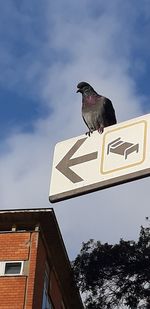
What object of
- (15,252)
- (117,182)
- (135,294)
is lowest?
(117,182)

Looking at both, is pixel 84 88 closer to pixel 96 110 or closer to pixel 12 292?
pixel 96 110

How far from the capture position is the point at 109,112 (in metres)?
3.15

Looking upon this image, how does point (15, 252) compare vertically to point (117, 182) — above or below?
above

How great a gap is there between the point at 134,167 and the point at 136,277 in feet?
96.1

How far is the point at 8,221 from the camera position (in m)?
21.8

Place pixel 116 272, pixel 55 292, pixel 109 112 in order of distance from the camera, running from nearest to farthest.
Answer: pixel 109 112, pixel 55 292, pixel 116 272

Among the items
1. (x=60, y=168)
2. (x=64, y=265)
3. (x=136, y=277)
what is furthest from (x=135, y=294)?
(x=60, y=168)

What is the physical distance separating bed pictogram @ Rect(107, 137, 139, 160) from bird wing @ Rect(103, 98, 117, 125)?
22 centimetres

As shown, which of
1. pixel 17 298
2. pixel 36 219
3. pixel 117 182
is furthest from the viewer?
pixel 36 219

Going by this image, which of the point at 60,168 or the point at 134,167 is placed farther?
the point at 60,168

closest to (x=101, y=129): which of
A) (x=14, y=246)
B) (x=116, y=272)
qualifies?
(x=14, y=246)

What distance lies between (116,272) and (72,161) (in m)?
29.1

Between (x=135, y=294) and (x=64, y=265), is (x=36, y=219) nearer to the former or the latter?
(x=64, y=265)

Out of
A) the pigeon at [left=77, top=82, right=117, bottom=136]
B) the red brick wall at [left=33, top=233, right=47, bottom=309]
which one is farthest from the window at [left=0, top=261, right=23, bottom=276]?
the pigeon at [left=77, top=82, right=117, bottom=136]
